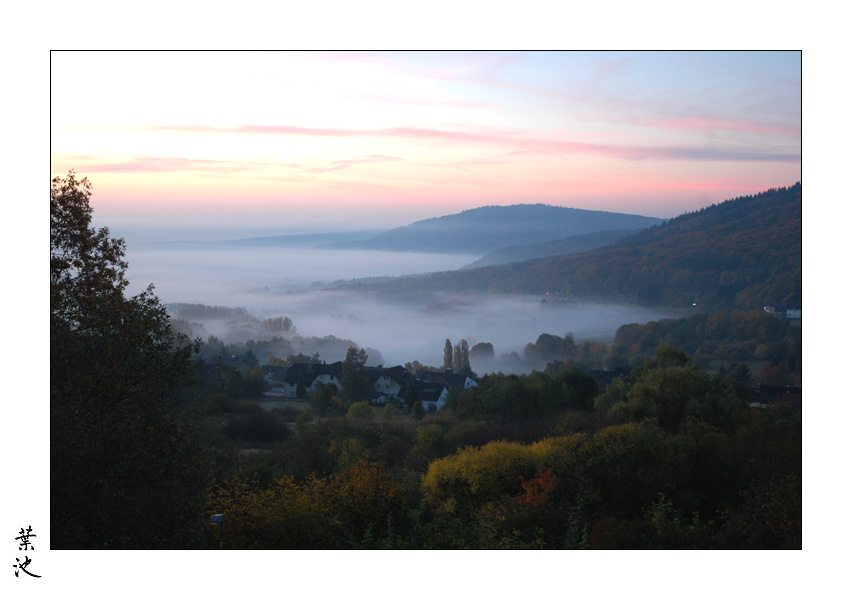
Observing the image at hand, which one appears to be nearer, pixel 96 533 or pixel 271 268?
pixel 96 533

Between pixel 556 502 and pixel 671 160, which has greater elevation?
pixel 671 160

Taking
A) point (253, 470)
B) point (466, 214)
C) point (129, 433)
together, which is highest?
point (466, 214)

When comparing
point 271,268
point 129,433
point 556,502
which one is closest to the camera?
point 129,433

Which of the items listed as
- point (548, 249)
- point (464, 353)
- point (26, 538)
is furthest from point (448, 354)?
point (26, 538)

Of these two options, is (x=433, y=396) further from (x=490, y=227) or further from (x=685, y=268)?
(x=685, y=268)

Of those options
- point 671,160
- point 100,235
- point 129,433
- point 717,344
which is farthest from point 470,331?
point 129,433
